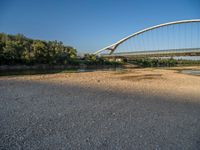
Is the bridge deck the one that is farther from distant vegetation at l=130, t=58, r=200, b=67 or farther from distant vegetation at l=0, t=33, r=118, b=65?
distant vegetation at l=0, t=33, r=118, b=65

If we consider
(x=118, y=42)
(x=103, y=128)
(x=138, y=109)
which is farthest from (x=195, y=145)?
(x=118, y=42)

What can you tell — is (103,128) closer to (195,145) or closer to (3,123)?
(195,145)

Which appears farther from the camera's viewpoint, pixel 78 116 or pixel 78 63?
pixel 78 63

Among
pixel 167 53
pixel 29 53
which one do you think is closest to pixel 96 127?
pixel 29 53

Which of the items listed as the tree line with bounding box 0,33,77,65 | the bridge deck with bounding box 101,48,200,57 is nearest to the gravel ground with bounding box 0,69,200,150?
the tree line with bounding box 0,33,77,65

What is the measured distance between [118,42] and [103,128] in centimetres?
8172

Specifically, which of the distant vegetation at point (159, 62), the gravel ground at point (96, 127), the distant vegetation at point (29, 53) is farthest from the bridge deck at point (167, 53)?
the gravel ground at point (96, 127)

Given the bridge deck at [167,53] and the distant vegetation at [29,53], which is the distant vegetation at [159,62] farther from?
the distant vegetation at [29,53]

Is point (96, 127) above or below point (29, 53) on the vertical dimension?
below

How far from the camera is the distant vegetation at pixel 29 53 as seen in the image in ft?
109

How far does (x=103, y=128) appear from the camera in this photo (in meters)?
4.70

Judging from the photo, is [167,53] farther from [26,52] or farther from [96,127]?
[96,127]

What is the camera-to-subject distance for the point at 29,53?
3756 cm

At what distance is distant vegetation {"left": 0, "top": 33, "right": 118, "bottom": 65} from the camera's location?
3325 cm
